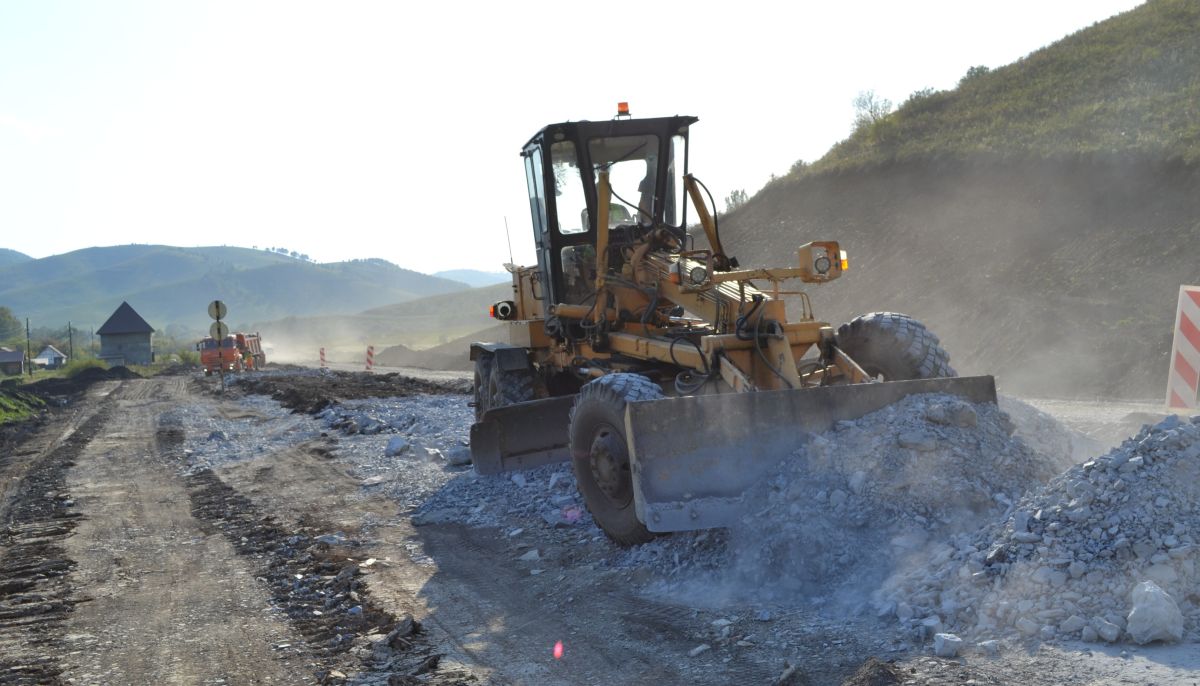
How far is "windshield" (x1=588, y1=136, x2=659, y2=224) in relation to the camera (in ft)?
32.9

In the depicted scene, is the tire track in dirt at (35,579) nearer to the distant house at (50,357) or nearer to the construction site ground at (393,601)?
the construction site ground at (393,601)

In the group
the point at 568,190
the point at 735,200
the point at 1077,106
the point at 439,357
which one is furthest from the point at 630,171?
the point at 439,357

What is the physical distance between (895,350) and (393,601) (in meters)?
4.34

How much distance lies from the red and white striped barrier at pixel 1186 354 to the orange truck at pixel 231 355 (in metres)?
35.7

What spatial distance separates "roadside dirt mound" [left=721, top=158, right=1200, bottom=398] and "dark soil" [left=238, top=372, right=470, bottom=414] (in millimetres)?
10440

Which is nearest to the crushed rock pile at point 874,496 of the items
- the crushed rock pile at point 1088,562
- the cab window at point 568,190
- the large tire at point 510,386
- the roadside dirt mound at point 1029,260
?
the crushed rock pile at point 1088,562

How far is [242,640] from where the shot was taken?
20.7ft

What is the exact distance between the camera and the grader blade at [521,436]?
10.2 meters

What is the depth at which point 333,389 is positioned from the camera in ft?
84.1

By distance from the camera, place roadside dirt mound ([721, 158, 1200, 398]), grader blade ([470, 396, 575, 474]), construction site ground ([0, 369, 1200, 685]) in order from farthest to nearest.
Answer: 1. roadside dirt mound ([721, 158, 1200, 398])
2. grader blade ([470, 396, 575, 474])
3. construction site ground ([0, 369, 1200, 685])

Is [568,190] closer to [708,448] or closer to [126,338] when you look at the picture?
Result: [708,448]

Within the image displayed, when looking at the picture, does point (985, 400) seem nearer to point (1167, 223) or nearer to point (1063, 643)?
point (1063, 643)

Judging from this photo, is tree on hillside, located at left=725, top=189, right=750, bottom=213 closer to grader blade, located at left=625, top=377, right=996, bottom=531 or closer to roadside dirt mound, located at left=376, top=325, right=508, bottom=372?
roadside dirt mound, located at left=376, top=325, right=508, bottom=372

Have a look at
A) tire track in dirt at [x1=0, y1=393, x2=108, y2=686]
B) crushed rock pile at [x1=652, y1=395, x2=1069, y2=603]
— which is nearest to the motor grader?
crushed rock pile at [x1=652, y1=395, x2=1069, y2=603]
